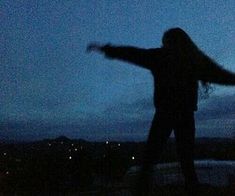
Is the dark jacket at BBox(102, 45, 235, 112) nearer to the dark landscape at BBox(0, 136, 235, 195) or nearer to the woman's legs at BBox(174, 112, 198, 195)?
the woman's legs at BBox(174, 112, 198, 195)

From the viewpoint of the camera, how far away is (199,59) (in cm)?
582

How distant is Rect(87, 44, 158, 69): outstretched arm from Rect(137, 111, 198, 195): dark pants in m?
0.53

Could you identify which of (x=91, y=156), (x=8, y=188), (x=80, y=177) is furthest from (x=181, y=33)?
(x=91, y=156)

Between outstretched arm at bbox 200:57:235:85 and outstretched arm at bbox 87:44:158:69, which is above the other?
outstretched arm at bbox 87:44:158:69

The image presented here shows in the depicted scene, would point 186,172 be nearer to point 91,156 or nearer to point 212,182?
point 212,182

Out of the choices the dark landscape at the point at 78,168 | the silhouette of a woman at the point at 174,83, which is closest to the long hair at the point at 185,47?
the silhouette of a woman at the point at 174,83

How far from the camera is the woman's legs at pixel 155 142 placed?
5.80 metres

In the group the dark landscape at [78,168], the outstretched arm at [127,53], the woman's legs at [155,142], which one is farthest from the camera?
the dark landscape at [78,168]

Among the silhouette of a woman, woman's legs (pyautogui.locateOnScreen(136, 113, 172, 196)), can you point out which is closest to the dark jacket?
the silhouette of a woman

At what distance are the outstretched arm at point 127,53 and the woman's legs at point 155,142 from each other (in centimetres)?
54

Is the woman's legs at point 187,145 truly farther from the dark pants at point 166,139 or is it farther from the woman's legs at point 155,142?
the woman's legs at point 155,142

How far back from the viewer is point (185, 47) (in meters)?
5.80

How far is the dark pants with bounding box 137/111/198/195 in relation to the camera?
5.82 metres

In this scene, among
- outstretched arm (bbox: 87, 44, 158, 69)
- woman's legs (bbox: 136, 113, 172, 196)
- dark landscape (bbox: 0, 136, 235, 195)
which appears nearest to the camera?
outstretched arm (bbox: 87, 44, 158, 69)
